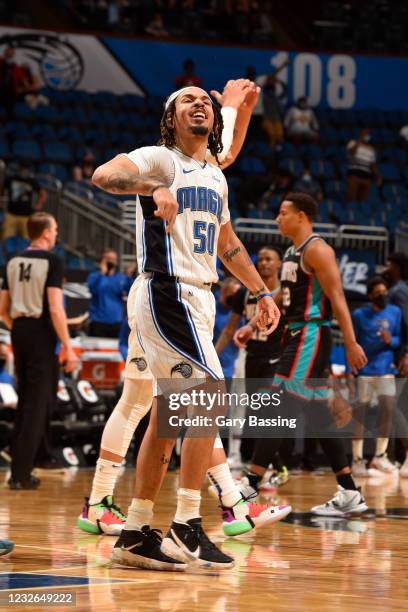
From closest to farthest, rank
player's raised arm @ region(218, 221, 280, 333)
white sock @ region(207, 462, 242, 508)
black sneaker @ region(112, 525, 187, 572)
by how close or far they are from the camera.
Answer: black sneaker @ region(112, 525, 187, 572), player's raised arm @ region(218, 221, 280, 333), white sock @ region(207, 462, 242, 508)

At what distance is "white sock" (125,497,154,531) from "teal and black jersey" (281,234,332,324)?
268 centimetres

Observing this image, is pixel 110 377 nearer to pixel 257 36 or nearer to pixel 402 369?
pixel 402 369

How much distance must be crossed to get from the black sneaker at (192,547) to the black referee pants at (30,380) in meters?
4.18

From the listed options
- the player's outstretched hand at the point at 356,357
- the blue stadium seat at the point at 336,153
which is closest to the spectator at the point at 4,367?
the player's outstretched hand at the point at 356,357

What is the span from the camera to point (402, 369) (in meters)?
8.74

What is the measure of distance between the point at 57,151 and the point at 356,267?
618 centimetres

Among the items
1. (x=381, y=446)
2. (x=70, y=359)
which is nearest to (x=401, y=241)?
(x=381, y=446)

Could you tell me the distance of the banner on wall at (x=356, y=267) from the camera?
17188mm

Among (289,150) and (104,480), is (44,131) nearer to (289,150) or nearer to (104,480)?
(289,150)

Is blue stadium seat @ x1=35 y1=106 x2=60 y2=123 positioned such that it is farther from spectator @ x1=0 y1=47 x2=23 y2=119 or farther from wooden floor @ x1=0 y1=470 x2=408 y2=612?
wooden floor @ x1=0 y1=470 x2=408 y2=612

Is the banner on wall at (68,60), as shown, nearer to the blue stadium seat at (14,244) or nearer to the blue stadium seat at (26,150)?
the blue stadium seat at (26,150)

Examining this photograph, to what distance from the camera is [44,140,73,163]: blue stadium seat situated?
66.6ft

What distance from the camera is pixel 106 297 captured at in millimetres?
14578

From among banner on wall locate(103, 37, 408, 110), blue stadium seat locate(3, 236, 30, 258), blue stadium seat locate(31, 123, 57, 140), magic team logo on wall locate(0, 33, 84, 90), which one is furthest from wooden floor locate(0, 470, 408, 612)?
banner on wall locate(103, 37, 408, 110)
